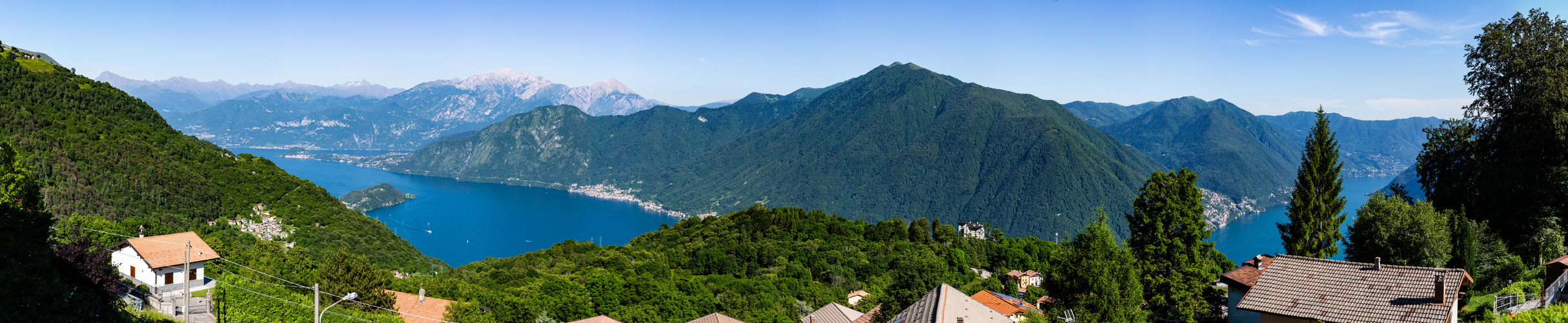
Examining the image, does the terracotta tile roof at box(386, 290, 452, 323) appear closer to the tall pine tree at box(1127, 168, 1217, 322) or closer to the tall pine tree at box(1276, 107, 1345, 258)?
the tall pine tree at box(1127, 168, 1217, 322)

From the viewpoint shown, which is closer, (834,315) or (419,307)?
(419,307)

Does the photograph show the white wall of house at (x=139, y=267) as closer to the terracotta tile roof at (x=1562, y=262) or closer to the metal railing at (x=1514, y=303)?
the metal railing at (x=1514, y=303)

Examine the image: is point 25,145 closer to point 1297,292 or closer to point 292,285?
point 292,285

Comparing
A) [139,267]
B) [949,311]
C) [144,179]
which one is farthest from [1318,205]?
[144,179]

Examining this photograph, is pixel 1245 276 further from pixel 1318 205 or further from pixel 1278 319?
pixel 1278 319

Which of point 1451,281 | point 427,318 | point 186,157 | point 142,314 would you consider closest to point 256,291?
point 142,314

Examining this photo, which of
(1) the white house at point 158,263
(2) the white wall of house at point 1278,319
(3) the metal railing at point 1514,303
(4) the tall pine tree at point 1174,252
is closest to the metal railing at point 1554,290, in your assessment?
(3) the metal railing at point 1514,303

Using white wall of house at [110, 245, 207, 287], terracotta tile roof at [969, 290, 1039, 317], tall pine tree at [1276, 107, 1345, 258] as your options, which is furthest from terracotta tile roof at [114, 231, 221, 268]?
tall pine tree at [1276, 107, 1345, 258]
